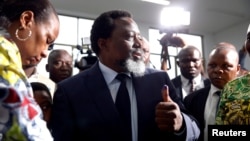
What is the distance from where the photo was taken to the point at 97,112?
1.29 m

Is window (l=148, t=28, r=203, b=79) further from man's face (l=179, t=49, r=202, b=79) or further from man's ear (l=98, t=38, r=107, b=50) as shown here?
man's ear (l=98, t=38, r=107, b=50)

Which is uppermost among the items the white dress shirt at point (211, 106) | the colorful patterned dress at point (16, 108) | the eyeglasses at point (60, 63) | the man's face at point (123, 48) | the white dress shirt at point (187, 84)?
the man's face at point (123, 48)

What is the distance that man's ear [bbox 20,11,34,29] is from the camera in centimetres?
84

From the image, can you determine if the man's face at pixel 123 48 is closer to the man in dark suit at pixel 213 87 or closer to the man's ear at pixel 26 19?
the man in dark suit at pixel 213 87

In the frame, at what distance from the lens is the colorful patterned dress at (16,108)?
0.58m

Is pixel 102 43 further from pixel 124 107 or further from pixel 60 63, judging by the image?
pixel 60 63

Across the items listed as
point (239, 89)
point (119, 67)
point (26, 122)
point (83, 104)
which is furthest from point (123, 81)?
point (26, 122)

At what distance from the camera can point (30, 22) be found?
2.83ft

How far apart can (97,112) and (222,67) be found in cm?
102

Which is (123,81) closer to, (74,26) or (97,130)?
(97,130)

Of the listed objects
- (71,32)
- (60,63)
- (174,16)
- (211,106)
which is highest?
(71,32)

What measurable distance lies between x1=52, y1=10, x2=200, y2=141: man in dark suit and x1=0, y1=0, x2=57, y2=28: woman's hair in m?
0.43

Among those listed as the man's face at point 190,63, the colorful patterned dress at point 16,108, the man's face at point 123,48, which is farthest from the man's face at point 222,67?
the colorful patterned dress at point 16,108

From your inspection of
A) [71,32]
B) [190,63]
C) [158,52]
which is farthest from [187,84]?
[158,52]
